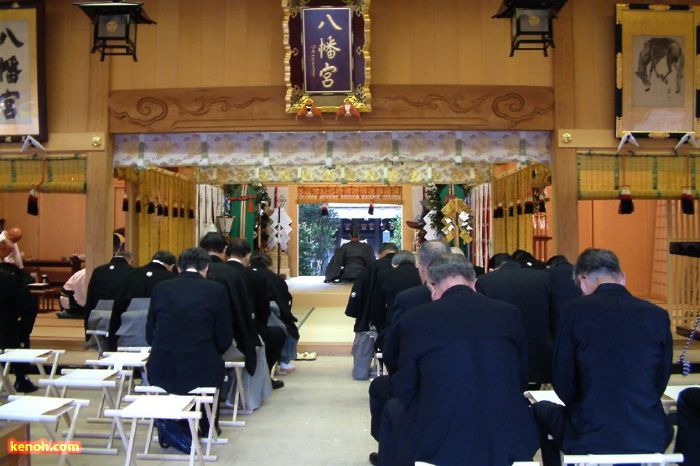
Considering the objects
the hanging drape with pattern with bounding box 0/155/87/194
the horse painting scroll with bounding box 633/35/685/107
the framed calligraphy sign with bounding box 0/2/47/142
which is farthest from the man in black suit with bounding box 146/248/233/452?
the horse painting scroll with bounding box 633/35/685/107

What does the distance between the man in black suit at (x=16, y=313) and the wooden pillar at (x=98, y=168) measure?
169cm

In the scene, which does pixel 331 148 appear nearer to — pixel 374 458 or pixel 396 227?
pixel 374 458

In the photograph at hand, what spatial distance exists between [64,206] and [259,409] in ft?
28.8

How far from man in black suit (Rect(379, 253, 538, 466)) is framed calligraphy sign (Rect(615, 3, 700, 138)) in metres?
5.16

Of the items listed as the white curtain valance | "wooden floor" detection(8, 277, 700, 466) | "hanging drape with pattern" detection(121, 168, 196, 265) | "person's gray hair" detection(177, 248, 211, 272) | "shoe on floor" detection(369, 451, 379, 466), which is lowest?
"wooden floor" detection(8, 277, 700, 466)

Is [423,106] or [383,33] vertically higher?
[383,33]

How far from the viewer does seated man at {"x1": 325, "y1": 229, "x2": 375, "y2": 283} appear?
14.1 meters

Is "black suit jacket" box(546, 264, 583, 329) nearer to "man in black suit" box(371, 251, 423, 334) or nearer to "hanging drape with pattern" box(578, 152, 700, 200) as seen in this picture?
"man in black suit" box(371, 251, 423, 334)

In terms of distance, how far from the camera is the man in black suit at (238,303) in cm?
469

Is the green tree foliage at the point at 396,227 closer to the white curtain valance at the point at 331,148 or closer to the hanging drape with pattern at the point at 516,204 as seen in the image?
the hanging drape with pattern at the point at 516,204

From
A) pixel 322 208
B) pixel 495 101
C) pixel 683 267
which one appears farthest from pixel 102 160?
pixel 322 208

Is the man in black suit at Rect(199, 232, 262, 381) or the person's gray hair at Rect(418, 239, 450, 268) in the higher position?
the person's gray hair at Rect(418, 239, 450, 268)

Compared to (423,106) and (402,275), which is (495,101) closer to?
(423,106)

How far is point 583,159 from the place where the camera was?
6.88m
